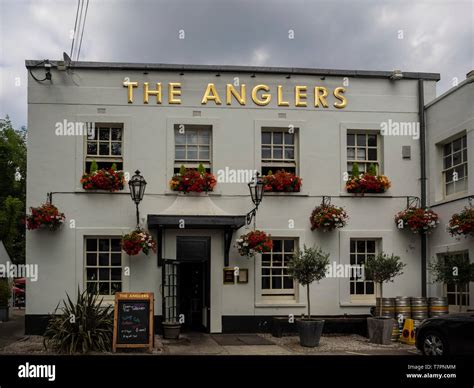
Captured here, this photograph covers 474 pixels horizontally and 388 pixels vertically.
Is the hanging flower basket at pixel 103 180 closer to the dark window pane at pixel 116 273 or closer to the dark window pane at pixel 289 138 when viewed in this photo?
the dark window pane at pixel 116 273

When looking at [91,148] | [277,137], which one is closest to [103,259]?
[91,148]

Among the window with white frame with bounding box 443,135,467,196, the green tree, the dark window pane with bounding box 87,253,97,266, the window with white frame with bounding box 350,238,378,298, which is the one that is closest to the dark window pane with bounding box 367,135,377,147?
the window with white frame with bounding box 443,135,467,196

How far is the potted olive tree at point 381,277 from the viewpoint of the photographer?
40.2ft

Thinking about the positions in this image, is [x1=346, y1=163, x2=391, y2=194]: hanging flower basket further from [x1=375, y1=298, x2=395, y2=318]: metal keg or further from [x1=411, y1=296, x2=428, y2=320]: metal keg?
[x1=411, y1=296, x2=428, y2=320]: metal keg

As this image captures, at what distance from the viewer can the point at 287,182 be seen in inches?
557

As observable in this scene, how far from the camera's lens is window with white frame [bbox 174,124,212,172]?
47.0ft

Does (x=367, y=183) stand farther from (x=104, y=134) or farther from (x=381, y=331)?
(x=104, y=134)

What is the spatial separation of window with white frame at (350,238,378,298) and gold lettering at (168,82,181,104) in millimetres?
5489

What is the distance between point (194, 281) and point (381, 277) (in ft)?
15.5

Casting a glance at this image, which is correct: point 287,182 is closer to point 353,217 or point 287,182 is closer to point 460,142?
point 353,217

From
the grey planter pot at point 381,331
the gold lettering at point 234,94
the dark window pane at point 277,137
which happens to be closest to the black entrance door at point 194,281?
the dark window pane at point 277,137

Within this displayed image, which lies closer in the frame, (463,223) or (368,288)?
(463,223)

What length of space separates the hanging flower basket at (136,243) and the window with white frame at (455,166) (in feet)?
23.3

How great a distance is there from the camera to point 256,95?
14430mm
